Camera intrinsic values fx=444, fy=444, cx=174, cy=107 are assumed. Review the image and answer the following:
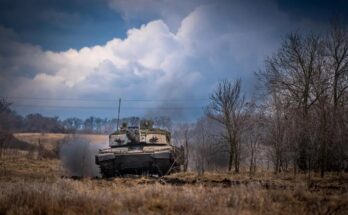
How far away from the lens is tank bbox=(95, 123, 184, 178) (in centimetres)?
2059

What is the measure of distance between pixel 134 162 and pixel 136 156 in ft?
1.29

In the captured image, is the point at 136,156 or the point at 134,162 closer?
the point at 136,156

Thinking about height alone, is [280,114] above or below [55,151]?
above

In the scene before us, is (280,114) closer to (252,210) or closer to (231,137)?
(231,137)

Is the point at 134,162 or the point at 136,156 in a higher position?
the point at 136,156

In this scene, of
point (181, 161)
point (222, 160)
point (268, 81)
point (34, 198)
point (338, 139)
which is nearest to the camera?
point (34, 198)

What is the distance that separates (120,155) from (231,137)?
32.1ft

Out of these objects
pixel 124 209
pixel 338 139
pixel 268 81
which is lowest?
pixel 124 209

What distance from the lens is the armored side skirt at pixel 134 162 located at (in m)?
20.5

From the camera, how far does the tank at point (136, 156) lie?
2059cm

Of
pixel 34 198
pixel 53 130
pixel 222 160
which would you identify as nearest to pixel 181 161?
pixel 222 160

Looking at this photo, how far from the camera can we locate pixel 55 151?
44.9 meters

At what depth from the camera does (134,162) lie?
21016 millimetres

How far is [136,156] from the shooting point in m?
20.8
